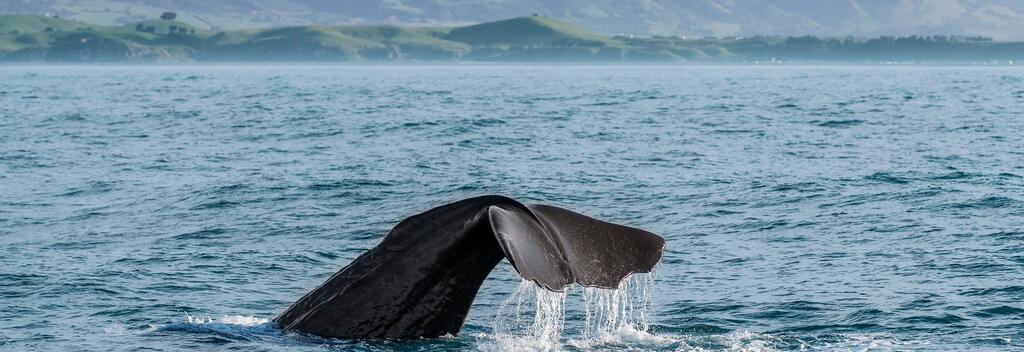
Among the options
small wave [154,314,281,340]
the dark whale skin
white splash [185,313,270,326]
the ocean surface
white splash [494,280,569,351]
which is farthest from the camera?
the ocean surface

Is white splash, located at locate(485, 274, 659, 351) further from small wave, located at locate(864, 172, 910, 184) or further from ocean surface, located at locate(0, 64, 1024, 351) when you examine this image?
small wave, located at locate(864, 172, 910, 184)

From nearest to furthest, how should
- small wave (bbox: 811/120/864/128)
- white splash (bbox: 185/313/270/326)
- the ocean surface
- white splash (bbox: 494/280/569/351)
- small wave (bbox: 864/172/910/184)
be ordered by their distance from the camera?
white splash (bbox: 494/280/569/351), white splash (bbox: 185/313/270/326), the ocean surface, small wave (bbox: 864/172/910/184), small wave (bbox: 811/120/864/128)

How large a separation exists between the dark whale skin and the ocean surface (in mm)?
175

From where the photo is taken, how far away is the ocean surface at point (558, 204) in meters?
11.7

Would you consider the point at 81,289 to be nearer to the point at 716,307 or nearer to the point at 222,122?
the point at 716,307

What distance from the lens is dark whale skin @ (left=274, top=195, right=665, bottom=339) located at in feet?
24.5

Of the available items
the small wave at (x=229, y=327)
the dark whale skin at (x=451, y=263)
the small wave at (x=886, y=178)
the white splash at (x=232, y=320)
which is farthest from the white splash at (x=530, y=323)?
the small wave at (x=886, y=178)

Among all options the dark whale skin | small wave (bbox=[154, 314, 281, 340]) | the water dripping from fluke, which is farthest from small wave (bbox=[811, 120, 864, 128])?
the dark whale skin

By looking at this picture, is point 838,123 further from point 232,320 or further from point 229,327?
point 229,327

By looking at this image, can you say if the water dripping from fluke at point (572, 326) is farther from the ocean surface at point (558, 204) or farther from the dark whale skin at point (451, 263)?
the dark whale skin at point (451, 263)

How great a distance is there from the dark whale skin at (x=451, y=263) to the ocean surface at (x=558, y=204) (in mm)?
175

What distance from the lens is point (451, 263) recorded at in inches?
328

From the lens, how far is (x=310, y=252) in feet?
55.2

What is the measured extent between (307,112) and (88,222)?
37321 millimetres
